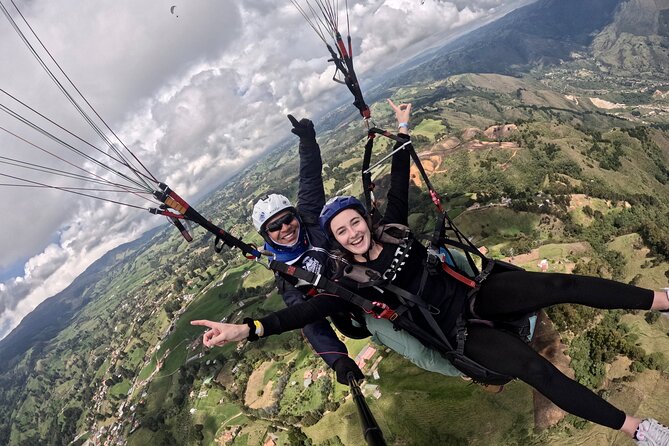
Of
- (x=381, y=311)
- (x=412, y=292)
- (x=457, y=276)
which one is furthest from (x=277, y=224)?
(x=457, y=276)

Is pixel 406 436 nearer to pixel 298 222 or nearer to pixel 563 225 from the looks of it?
pixel 298 222

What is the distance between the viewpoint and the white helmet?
5688 mm

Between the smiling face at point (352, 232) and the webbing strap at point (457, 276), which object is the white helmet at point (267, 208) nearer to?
the smiling face at point (352, 232)

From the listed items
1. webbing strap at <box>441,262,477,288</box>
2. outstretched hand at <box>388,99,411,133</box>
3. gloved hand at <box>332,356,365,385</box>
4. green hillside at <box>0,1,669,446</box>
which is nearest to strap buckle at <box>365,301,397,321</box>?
gloved hand at <box>332,356,365,385</box>

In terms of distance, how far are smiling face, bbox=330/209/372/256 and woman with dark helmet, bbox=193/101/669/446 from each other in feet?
0.04

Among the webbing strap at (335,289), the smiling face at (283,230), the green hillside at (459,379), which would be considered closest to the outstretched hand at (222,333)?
the webbing strap at (335,289)

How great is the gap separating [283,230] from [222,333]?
92.5 inches

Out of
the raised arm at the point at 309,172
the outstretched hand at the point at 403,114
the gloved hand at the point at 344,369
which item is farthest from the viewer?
the raised arm at the point at 309,172

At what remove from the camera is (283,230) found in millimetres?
5664

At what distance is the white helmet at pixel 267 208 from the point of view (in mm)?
5688

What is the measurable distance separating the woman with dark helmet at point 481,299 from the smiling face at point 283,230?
Result: 112cm

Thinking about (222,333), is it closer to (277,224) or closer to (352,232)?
(352,232)

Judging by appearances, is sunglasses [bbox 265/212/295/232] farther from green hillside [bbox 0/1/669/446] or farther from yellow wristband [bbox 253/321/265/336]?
green hillside [bbox 0/1/669/446]

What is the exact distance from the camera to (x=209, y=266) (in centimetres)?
17375
